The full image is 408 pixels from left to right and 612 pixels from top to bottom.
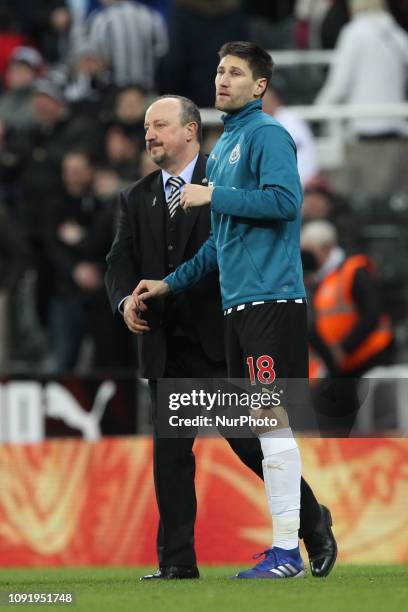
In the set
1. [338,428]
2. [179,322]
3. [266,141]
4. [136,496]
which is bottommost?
[136,496]

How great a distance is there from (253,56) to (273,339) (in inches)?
44.9

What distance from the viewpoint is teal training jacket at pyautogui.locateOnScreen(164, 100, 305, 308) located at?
6.73 meters

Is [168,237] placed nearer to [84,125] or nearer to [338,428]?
[338,428]

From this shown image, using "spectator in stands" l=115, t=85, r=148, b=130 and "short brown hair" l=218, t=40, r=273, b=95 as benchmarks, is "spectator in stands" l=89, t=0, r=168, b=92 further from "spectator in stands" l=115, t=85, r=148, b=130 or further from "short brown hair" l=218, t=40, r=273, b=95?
"short brown hair" l=218, t=40, r=273, b=95

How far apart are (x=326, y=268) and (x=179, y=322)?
4.31m

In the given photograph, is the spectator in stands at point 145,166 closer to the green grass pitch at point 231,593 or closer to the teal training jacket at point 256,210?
the green grass pitch at point 231,593

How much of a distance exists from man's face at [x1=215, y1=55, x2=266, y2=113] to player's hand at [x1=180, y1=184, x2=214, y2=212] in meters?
0.39

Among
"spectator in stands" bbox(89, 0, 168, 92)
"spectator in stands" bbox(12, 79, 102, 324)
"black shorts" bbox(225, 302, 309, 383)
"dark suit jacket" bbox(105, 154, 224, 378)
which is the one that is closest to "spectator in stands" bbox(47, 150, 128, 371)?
"spectator in stands" bbox(12, 79, 102, 324)

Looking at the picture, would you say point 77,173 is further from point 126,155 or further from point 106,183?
point 126,155

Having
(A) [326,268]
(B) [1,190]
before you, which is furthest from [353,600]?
(B) [1,190]

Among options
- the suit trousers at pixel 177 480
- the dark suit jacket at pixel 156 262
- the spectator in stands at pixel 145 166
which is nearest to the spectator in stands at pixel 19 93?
the spectator in stands at pixel 145 166

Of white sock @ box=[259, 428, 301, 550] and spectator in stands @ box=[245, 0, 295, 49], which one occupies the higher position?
spectator in stands @ box=[245, 0, 295, 49]

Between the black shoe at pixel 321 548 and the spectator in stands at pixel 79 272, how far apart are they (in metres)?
6.40

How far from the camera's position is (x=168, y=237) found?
7.58 meters
